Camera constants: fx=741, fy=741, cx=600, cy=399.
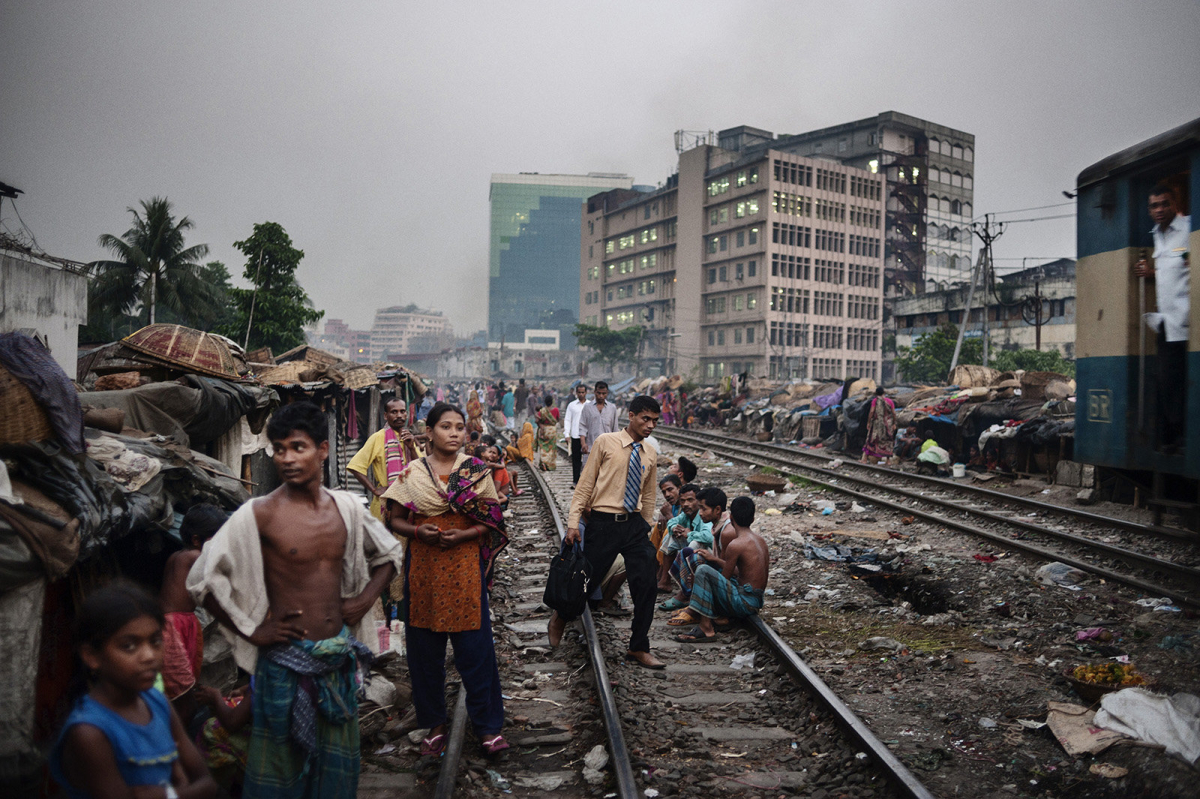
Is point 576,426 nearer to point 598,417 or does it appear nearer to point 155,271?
point 598,417

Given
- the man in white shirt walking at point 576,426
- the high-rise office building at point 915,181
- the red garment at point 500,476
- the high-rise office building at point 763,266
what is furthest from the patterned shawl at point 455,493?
the high-rise office building at point 915,181

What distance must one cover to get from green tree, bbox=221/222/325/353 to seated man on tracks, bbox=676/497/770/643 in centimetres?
2285

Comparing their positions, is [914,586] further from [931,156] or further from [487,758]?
[931,156]

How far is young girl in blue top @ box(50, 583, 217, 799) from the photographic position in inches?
81.7

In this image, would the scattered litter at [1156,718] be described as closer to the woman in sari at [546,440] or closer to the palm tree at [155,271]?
the woman in sari at [546,440]

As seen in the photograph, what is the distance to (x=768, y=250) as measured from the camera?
210ft

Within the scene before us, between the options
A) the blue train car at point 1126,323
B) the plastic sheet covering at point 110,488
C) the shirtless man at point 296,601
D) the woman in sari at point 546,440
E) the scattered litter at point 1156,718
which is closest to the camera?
the shirtless man at point 296,601

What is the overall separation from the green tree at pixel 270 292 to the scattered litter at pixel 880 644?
23.9 meters

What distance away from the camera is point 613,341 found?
232ft

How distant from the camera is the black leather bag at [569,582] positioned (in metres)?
5.51

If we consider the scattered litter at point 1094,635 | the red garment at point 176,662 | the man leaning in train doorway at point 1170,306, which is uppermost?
the man leaning in train doorway at point 1170,306

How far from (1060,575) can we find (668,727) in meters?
5.59

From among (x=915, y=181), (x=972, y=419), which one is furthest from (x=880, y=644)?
(x=915, y=181)

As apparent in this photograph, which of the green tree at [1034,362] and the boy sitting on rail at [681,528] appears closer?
the boy sitting on rail at [681,528]
